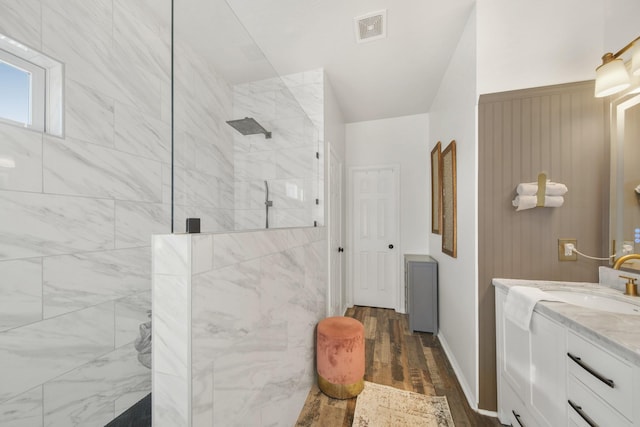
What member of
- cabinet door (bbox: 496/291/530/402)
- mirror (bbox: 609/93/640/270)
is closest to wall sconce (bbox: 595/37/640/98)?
mirror (bbox: 609/93/640/270)

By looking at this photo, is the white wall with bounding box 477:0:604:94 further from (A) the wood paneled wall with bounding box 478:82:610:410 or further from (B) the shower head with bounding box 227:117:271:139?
(B) the shower head with bounding box 227:117:271:139

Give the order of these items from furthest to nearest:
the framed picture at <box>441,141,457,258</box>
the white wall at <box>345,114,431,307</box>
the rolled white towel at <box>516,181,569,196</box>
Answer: the white wall at <box>345,114,431,307</box>
the framed picture at <box>441,141,457,258</box>
the rolled white towel at <box>516,181,569,196</box>

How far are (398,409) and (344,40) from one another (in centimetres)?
283

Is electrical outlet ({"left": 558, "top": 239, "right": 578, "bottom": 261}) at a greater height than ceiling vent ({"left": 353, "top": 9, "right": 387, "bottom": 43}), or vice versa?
ceiling vent ({"left": 353, "top": 9, "right": 387, "bottom": 43})

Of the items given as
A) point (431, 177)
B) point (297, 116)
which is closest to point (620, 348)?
point (297, 116)

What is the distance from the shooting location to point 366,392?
181 cm

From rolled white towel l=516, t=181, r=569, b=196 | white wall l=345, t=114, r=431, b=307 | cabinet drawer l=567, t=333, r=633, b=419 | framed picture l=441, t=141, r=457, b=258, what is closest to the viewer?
cabinet drawer l=567, t=333, r=633, b=419

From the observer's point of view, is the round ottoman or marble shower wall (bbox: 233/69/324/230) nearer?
marble shower wall (bbox: 233/69/324/230)

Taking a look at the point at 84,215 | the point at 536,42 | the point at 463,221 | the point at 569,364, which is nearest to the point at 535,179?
the point at 463,221

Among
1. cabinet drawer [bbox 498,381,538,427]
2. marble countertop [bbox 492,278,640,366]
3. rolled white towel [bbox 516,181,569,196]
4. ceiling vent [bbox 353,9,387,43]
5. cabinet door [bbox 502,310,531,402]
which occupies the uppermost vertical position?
ceiling vent [bbox 353,9,387,43]

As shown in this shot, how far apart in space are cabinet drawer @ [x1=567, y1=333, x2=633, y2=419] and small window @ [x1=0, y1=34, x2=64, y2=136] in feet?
8.00

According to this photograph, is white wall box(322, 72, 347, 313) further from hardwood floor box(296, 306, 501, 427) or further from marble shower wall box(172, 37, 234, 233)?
marble shower wall box(172, 37, 234, 233)

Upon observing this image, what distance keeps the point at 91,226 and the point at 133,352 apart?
827 mm

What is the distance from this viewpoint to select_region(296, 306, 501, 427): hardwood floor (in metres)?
1.58
